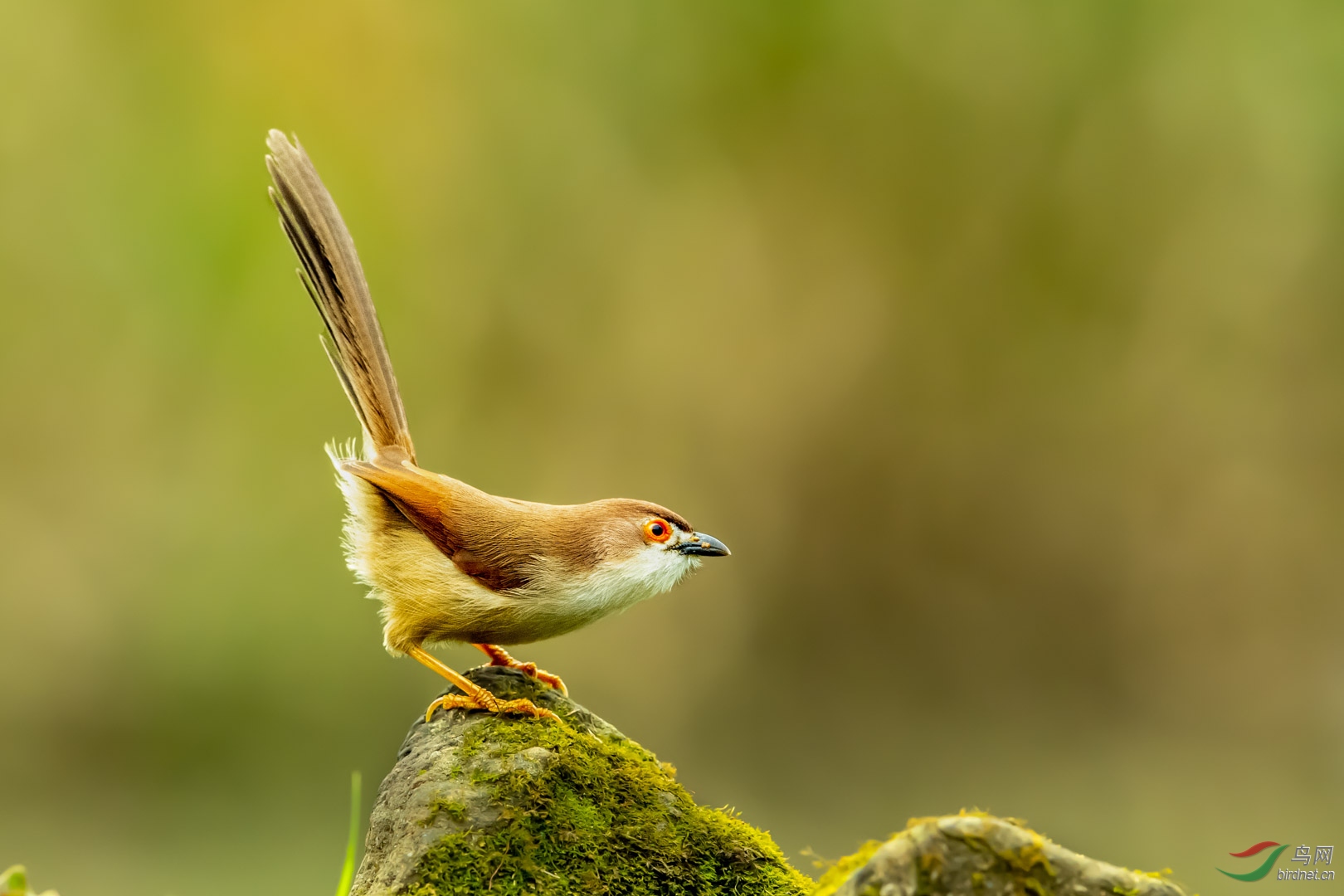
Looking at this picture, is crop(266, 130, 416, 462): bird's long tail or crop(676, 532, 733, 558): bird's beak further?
crop(266, 130, 416, 462): bird's long tail

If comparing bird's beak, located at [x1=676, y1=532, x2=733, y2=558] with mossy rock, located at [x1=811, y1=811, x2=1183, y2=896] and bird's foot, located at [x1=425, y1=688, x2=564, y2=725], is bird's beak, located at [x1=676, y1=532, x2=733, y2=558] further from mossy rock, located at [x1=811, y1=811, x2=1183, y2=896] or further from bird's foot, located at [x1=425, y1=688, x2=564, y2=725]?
mossy rock, located at [x1=811, y1=811, x2=1183, y2=896]

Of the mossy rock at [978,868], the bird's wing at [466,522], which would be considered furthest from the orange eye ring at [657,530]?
the mossy rock at [978,868]

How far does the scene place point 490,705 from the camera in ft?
12.7

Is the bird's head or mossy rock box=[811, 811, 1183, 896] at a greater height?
the bird's head

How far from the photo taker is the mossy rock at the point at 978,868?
8.24ft

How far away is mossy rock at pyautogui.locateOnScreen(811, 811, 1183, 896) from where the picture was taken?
2512 mm

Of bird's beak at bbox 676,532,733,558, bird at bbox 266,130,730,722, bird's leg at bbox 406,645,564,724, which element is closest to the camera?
bird's leg at bbox 406,645,564,724

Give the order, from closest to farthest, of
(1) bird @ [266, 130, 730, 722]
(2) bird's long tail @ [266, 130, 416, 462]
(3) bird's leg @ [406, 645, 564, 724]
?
(3) bird's leg @ [406, 645, 564, 724]
(1) bird @ [266, 130, 730, 722]
(2) bird's long tail @ [266, 130, 416, 462]

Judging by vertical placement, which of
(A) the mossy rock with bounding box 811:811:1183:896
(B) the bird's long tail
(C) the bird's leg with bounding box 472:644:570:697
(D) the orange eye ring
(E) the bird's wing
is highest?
(B) the bird's long tail

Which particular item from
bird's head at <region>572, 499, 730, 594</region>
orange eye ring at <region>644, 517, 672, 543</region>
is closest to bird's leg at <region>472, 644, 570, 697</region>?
bird's head at <region>572, 499, 730, 594</region>

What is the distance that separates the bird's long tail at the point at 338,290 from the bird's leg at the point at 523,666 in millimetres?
851

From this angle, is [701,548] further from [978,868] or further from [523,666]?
[978,868]

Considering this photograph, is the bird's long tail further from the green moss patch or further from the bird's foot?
→ the green moss patch

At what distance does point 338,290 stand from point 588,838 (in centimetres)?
243
